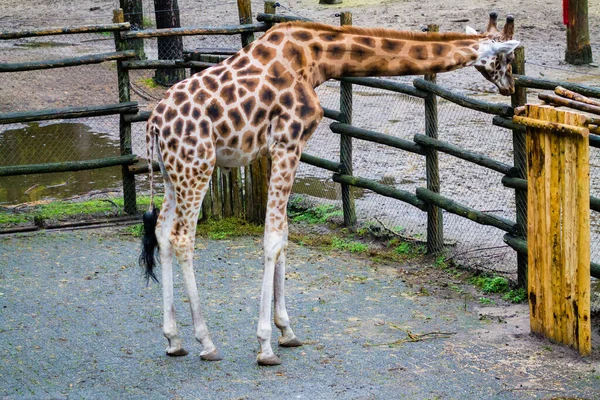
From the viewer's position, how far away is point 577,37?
16.2 meters

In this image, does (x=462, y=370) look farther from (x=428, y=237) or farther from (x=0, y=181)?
(x=0, y=181)

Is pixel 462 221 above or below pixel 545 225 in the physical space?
below

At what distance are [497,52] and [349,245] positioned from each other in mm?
2933

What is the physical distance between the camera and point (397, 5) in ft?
68.9

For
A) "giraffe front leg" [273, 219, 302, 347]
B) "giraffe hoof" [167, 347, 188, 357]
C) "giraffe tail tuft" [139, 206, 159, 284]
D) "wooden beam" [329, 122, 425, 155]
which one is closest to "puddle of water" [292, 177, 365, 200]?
"wooden beam" [329, 122, 425, 155]

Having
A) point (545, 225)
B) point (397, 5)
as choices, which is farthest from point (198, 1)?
point (545, 225)

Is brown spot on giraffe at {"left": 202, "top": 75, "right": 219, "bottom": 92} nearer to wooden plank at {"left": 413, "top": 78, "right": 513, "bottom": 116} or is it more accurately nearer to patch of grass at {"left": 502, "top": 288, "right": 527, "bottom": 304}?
wooden plank at {"left": 413, "top": 78, "right": 513, "bottom": 116}

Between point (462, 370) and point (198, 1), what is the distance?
18.5m

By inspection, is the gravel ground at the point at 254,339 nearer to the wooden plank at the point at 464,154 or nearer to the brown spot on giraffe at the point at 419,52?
the wooden plank at the point at 464,154

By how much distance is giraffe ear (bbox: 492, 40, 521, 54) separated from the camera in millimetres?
6438

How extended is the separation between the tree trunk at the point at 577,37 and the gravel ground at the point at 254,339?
932 centimetres

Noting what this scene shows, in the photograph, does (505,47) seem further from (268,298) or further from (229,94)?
(268,298)

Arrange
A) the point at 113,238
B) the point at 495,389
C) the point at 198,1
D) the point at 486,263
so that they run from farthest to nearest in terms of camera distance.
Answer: the point at 198,1, the point at 113,238, the point at 486,263, the point at 495,389

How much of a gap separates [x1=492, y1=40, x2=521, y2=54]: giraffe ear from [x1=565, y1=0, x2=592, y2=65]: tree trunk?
10.3 m
